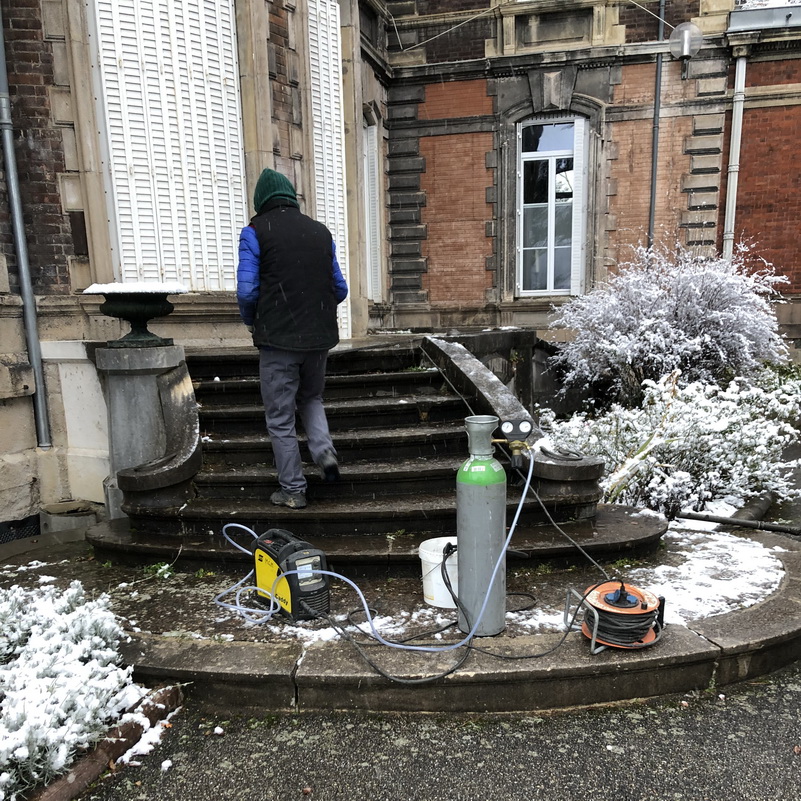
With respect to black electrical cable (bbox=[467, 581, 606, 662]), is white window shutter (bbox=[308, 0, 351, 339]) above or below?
above

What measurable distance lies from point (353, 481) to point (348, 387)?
48.4 inches

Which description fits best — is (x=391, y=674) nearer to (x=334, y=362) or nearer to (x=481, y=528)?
(x=481, y=528)

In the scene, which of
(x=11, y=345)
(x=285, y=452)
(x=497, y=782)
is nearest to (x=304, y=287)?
(x=285, y=452)

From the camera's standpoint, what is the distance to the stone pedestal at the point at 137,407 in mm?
4426

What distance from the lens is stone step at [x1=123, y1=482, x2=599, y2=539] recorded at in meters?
3.82

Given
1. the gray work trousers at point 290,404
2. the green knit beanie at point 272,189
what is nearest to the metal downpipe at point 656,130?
the green knit beanie at point 272,189

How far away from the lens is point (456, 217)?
38.7ft

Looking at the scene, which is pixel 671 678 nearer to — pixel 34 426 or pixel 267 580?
pixel 267 580

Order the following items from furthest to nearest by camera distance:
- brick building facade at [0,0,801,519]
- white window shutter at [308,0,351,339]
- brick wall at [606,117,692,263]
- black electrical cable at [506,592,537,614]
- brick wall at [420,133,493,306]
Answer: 1. brick wall at [420,133,493,306]
2. brick wall at [606,117,692,263]
3. white window shutter at [308,0,351,339]
4. brick building facade at [0,0,801,519]
5. black electrical cable at [506,592,537,614]

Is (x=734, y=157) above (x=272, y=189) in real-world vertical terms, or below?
above

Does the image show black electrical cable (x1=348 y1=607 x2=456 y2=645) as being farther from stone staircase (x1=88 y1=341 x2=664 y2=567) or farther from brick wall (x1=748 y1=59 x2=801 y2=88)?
brick wall (x1=748 y1=59 x2=801 y2=88)

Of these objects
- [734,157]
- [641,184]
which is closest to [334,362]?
[641,184]

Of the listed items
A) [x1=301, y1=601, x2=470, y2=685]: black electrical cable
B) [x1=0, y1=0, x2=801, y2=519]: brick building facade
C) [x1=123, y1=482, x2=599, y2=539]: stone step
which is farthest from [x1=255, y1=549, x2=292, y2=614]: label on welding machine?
[x1=0, y1=0, x2=801, y2=519]: brick building facade

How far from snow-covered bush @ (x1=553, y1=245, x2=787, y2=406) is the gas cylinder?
5498 millimetres
